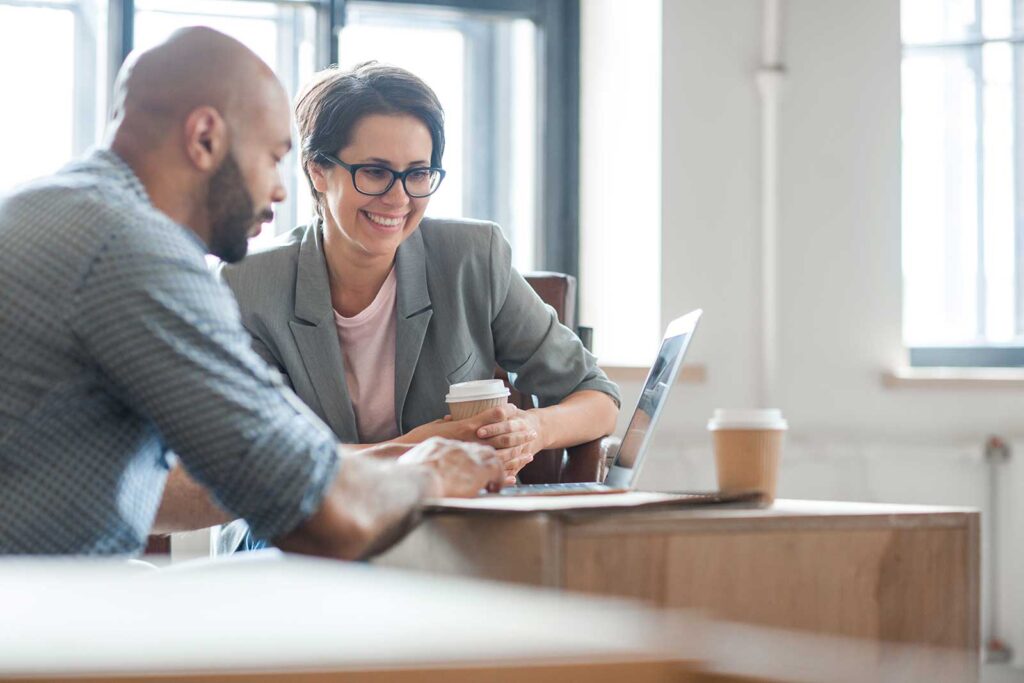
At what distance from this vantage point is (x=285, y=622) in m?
0.44

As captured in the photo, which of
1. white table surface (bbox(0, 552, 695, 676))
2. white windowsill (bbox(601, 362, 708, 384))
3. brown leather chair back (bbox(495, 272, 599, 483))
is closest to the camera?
white table surface (bbox(0, 552, 695, 676))

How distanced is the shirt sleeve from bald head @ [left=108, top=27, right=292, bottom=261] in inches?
7.6

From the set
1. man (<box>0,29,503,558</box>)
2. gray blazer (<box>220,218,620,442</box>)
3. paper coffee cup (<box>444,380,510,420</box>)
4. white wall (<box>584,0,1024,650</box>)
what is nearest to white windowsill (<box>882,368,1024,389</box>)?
white wall (<box>584,0,1024,650</box>)

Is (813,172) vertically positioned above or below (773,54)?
below

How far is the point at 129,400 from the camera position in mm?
1119

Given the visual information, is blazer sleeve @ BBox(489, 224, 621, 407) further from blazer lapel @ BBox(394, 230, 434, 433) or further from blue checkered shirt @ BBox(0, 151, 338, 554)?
blue checkered shirt @ BBox(0, 151, 338, 554)

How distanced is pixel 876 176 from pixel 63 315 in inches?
103

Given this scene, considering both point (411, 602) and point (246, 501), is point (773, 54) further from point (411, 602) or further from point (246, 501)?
point (411, 602)

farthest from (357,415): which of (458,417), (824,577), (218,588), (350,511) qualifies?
(218,588)

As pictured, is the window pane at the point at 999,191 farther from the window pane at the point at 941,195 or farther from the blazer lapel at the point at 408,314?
the blazer lapel at the point at 408,314

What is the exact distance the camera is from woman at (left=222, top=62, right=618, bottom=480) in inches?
76.6

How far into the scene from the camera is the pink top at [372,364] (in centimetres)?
197

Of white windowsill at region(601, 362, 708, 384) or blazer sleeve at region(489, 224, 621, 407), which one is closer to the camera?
blazer sleeve at region(489, 224, 621, 407)

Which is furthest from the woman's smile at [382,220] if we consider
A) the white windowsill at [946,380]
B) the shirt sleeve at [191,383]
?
the white windowsill at [946,380]
